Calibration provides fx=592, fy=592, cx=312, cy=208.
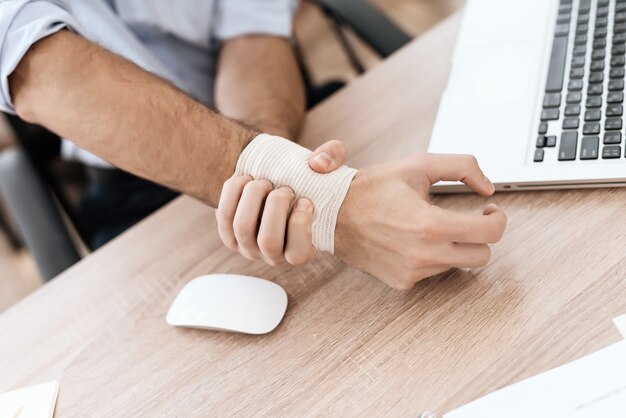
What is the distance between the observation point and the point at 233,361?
0.56 meters

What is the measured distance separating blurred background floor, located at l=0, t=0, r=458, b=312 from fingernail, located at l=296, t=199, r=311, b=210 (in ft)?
4.50

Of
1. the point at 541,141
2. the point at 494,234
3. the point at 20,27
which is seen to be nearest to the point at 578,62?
the point at 541,141

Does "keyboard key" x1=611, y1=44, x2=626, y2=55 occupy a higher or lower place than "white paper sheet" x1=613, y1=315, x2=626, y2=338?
higher

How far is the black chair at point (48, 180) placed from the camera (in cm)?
80

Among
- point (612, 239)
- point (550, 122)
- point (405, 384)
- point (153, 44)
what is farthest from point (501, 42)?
point (153, 44)

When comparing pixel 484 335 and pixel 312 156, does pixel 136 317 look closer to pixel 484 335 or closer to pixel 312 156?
pixel 312 156

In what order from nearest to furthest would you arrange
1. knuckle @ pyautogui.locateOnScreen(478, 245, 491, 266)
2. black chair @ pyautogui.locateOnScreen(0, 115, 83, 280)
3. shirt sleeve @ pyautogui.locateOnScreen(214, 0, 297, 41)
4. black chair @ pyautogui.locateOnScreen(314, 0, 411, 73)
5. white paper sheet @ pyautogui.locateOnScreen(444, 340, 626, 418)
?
1. white paper sheet @ pyautogui.locateOnScreen(444, 340, 626, 418)
2. knuckle @ pyautogui.locateOnScreen(478, 245, 491, 266)
3. black chair @ pyautogui.locateOnScreen(0, 115, 83, 280)
4. black chair @ pyautogui.locateOnScreen(314, 0, 411, 73)
5. shirt sleeve @ pyautogui.locateOnScreen(214, 0, 297, 41)

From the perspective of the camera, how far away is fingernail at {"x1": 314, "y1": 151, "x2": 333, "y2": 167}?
0.58 metres

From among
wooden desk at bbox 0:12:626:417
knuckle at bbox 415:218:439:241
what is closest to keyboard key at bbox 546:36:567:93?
wooden desk at bbox 0:12:626:417

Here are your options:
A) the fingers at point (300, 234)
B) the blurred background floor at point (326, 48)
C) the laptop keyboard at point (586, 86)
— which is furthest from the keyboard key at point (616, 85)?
the blurred background floor at point (326, 48)

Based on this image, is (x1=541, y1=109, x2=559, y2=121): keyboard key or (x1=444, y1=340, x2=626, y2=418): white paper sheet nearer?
(x1=444, y1=340, x2=626, y2=418): white paper sheet

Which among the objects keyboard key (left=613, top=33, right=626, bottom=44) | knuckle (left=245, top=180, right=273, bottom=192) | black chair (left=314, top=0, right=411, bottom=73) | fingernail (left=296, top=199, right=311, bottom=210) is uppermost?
keyboard key (left=613, top=33, right=626, bottom=44)

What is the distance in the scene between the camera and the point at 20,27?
0.65 m

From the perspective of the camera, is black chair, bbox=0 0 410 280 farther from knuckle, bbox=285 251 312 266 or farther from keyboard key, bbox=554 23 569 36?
knuckle, bbox=285 251 312 266
